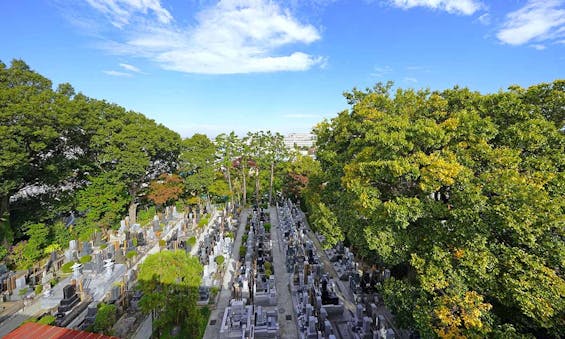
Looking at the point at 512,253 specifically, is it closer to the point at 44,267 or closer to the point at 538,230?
the point at 538,230

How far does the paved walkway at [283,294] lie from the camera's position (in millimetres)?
10859

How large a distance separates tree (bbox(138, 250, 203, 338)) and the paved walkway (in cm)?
346

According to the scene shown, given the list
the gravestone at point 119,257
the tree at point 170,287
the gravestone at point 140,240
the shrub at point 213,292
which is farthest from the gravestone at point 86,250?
the tree at point 170,287

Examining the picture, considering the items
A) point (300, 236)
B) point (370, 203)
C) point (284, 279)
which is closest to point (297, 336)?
point (284, 279)

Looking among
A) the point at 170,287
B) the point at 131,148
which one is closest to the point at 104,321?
the point at 170,287

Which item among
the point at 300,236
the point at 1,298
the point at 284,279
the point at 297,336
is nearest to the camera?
the point at 297,336

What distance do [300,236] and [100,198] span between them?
51.8 feet

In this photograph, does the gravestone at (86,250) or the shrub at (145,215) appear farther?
the shrub at (145,215)

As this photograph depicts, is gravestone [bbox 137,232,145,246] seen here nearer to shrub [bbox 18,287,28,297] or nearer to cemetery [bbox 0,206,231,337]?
cemetery [bbox 0,206,231,337]

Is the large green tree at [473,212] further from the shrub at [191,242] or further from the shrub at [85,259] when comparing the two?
Result: the shrub at [85,259]

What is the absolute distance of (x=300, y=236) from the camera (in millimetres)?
20578

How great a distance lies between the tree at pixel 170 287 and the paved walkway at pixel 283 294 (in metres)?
3.46

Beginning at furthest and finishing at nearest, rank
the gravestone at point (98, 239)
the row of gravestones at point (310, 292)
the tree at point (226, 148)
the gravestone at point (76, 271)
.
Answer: the tree at point (226, 148)
the gravestone at point (98, 239)
the gravestone at point (76, 271)
the row of gravestones at point (310, 292)

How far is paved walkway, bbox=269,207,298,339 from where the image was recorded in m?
10.9
